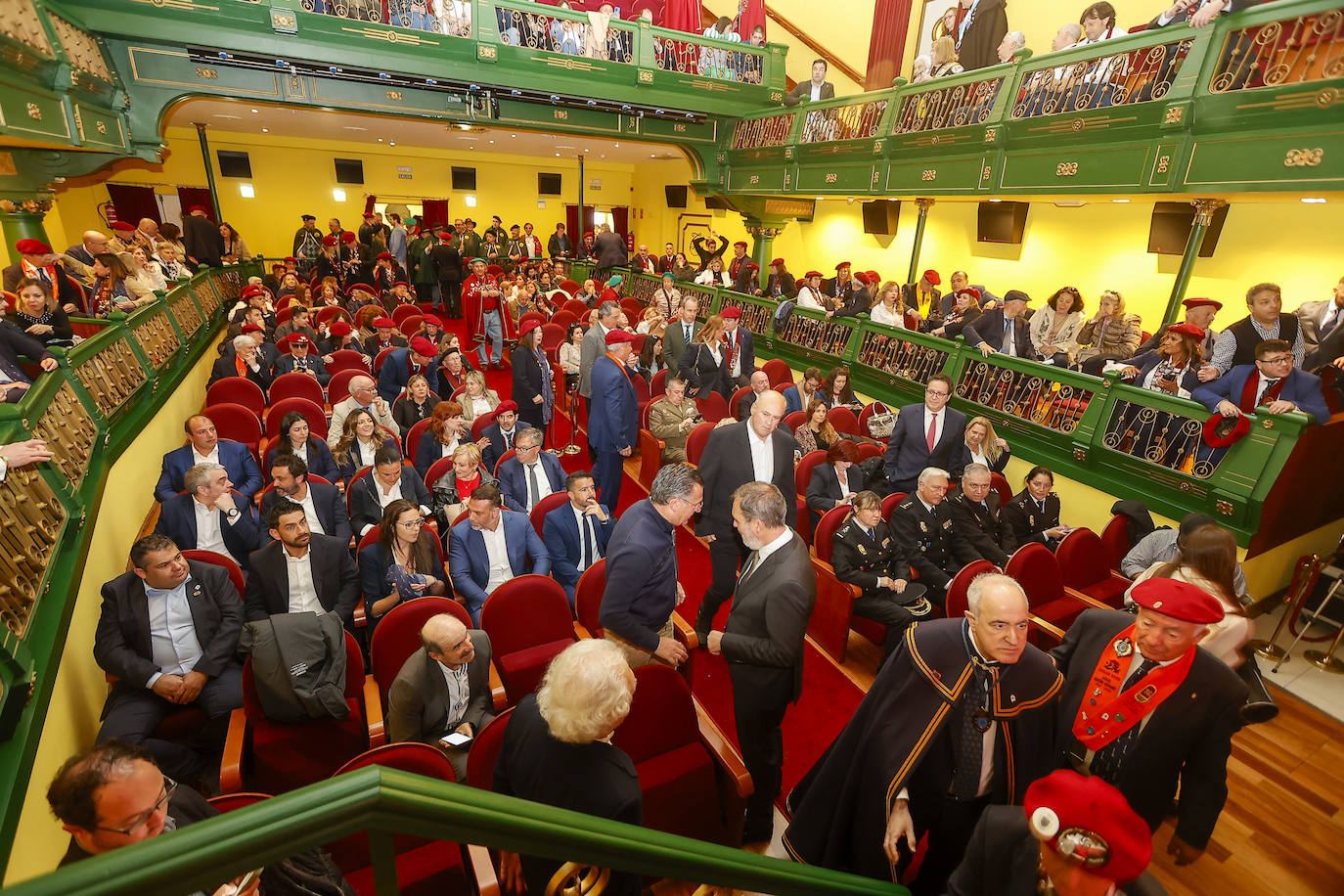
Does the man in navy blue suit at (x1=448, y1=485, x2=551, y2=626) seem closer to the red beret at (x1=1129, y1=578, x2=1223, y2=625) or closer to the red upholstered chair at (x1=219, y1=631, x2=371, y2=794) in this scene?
the red upholstered chair at (x1=219, y1=631, x2=371, y2=794)

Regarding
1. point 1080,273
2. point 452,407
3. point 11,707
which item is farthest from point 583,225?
point 11,707

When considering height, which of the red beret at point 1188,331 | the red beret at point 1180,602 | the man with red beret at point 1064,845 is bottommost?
the man with red beret at point 1064,845

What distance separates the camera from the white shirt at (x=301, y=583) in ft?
11.4

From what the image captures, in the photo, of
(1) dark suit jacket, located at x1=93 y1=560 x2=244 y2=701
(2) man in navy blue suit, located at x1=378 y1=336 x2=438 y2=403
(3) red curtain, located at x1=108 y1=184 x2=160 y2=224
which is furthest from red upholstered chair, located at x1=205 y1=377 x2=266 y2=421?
Answer: (3) red curtain, located at x1=108 y1=184 x2=160 y2=224

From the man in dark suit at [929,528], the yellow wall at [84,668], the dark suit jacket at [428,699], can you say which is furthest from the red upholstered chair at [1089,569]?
the yellow wall at [84,668]

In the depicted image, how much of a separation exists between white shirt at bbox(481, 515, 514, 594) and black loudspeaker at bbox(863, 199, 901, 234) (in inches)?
477

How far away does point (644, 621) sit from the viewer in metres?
3.08

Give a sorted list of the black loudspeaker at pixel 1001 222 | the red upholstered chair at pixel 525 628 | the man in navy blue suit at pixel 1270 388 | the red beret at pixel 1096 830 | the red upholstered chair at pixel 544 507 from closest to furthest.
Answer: the red beret at pixel 1096 830 → the red upholstered chair at pixel 525 628 → the red upholstered chair at pixel 544 507 → the man in navy blue suit at pixel 1270 388 → the black loudspeaker at pixel 1001 222

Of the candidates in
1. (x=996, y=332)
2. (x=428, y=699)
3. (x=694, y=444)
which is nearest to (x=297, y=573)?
(x=428, y=699)

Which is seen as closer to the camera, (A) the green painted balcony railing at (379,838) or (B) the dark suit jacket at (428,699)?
(A) the green painted balcony railing at (379,838)

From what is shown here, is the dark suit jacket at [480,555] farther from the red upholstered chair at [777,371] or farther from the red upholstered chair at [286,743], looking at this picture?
the red upholstered chair at [777,371]

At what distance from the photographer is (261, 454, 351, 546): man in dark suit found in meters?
3.90

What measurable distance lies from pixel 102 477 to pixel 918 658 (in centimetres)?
460

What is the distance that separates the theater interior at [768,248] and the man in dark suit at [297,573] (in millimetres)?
703
